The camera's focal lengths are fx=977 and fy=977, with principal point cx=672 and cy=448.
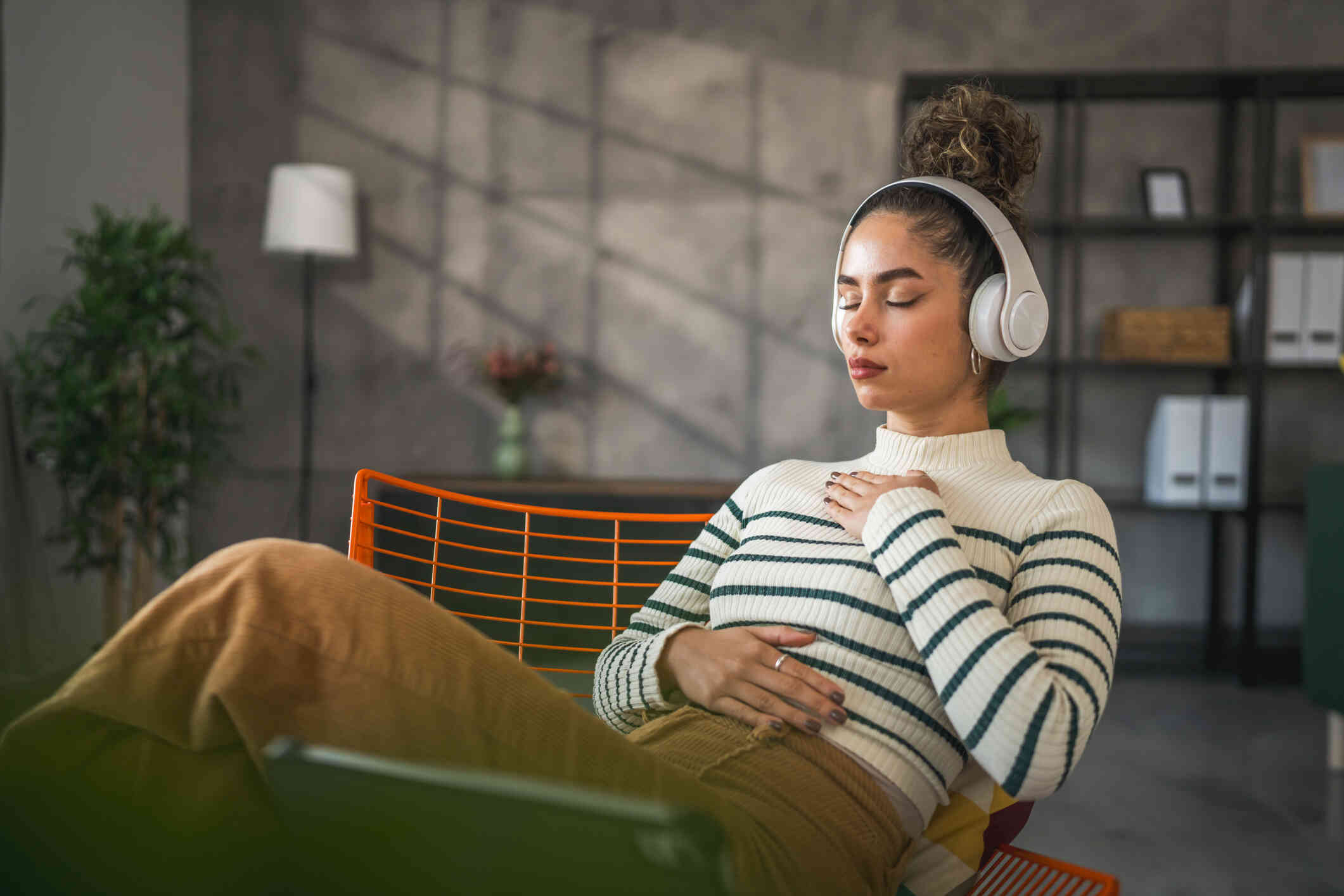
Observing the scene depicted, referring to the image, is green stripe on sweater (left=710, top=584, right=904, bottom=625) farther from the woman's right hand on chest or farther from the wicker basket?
the wicker basket

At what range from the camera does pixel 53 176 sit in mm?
3291

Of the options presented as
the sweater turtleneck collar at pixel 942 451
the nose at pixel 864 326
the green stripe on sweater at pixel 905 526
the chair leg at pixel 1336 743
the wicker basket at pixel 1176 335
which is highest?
the wicker basket at pixel 1176 335

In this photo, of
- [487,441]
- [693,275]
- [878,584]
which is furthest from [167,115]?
[878,584]

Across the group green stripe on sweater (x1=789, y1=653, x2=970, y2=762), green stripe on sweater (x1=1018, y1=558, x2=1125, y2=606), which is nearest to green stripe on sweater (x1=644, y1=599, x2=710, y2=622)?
green stripe on sweater (x1=789, y1=653, x2=970, y2=762)

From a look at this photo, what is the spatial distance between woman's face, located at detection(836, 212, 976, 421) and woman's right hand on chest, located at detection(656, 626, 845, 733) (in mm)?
294

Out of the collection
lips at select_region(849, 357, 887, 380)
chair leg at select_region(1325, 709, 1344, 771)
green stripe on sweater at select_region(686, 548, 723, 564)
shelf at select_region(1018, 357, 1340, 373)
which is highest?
shelf at select_region(1018, 357, 1340, 373)

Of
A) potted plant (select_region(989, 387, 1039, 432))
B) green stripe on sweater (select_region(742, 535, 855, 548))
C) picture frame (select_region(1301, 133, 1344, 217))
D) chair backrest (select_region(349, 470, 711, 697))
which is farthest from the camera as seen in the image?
picture frame (select_region(1301, 133, 1344, 217))

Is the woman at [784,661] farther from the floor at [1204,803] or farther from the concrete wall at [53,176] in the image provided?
the concrete wall at [53,176]

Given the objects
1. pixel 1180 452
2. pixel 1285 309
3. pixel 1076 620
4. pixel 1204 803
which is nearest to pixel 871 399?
pixel 1076 620

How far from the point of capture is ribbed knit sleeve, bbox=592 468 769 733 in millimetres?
1093

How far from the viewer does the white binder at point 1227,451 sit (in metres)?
3.62

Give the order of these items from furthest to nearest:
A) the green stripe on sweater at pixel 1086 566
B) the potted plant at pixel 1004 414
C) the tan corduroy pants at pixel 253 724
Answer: the potted plant at pixel 1004 414
the green stripe on sweater at pixel 1086 566
the tan corduroy pants at pixel 253 724

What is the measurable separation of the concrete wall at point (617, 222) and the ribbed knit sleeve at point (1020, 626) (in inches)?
124

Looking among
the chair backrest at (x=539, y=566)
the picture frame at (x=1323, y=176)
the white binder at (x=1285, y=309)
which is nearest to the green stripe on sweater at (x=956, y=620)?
the chair backrest at (x=539, y=566)
